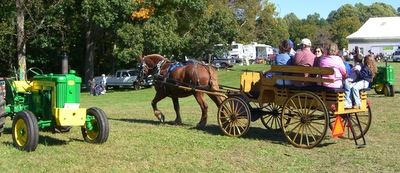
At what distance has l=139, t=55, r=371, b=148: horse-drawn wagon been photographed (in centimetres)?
914

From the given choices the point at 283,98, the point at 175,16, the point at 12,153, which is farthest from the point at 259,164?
the point at 175,16

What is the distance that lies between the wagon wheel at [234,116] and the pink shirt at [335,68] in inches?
71.5

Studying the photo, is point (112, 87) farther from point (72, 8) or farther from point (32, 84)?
point (32, 84)

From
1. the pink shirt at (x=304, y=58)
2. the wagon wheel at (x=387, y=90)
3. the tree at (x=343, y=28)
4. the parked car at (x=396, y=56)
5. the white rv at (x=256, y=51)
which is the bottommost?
the wagon wheel at (x=387, y=90)

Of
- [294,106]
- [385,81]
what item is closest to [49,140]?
[294,106]

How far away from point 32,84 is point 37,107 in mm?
578

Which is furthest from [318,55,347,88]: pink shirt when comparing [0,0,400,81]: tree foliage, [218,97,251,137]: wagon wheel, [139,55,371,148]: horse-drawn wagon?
[0,0,400,81]: tree foliage

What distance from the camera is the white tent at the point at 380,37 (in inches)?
2406

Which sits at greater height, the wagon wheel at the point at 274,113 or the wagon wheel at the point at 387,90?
the wagon wheel at the point at 387,90

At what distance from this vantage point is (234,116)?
10492 millimetres

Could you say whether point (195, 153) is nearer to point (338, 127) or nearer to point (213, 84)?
point (338, 127)

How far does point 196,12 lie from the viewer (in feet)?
133

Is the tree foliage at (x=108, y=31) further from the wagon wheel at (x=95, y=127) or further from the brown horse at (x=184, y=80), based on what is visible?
the wagon wheel at (x=95, y=127)

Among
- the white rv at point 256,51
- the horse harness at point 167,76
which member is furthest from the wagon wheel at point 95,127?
the white rv at point 256,51
